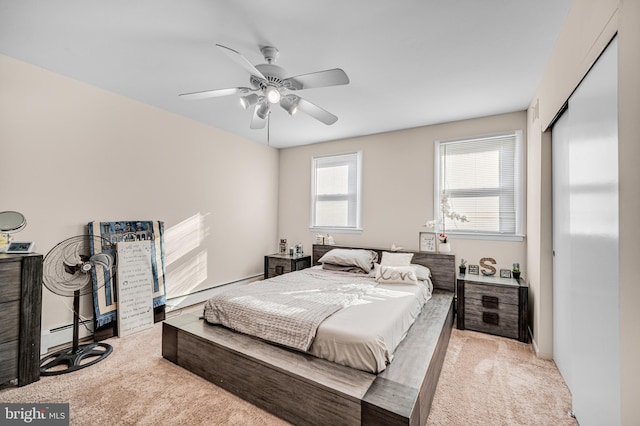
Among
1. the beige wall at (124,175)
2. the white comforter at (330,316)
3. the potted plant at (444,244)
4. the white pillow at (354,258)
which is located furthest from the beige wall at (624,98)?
the beige wall at (124,175)

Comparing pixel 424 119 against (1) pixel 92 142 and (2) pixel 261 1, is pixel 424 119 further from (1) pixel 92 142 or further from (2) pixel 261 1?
(1) pixel 92 142

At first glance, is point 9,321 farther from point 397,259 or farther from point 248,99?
point 397,259

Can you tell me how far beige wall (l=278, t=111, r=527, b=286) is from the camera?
11.6 feet

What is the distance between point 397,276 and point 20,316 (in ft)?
10.9

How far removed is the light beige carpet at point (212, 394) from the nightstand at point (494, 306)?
42 cm

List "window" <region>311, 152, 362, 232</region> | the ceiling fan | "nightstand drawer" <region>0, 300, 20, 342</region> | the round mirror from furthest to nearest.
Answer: "window" <region>311, 152, 362, 232</region>
the round mirror
"nightstand drawer" <region>0, 300, 20, 342</region>
the ceiling fan

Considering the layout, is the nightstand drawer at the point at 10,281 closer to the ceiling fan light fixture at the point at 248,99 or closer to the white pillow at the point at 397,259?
the ceiling fan light fixture at the point at 248,99

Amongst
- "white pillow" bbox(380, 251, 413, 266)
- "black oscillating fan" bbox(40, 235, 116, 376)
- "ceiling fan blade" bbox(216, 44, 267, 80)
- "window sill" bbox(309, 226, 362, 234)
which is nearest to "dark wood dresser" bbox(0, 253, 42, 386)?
"black oscillating fan" bbox(40, 235, 116, 376)

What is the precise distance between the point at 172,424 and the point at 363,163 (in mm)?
3831

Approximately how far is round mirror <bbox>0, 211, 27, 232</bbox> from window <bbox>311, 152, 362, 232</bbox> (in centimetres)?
360

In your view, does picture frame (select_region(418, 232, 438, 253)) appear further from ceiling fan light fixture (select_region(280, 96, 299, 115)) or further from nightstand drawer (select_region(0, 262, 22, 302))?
nightstand drawer (select_region(0, 262, 22, 302))

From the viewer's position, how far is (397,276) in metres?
3.15

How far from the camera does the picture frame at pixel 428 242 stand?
3.83 m

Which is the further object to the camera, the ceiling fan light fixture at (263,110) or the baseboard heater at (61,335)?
the baseboard heater at (61,335)
